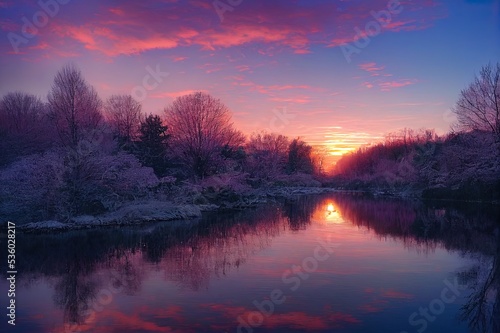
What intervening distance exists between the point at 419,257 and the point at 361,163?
95520 mm

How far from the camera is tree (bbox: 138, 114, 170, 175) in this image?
4322 centimetres

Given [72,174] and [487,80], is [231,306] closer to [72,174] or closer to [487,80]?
[72,174]

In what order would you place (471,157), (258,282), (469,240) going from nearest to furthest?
(258,282)
(469,240)
(471,157)

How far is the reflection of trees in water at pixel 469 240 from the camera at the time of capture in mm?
9961

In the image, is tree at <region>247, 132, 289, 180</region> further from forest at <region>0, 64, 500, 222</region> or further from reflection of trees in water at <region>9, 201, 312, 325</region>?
reflection of trees in water at <region>9, 201, 312, 325</region>

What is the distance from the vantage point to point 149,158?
43.5 metres

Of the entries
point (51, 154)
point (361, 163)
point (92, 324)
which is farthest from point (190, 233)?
point (361, 163)

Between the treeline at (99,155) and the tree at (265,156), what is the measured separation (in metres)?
0.34

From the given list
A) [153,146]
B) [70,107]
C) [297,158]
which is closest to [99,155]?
[70,107]

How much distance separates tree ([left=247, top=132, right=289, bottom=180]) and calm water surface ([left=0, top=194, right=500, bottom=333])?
37.8 m

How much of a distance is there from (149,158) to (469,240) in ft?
106

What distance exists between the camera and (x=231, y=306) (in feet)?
33.5

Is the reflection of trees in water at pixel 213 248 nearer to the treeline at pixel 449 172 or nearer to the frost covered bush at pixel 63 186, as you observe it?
the frost covered bush at pixel 63 186

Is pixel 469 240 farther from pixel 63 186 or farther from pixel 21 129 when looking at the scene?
pixel 21 129
